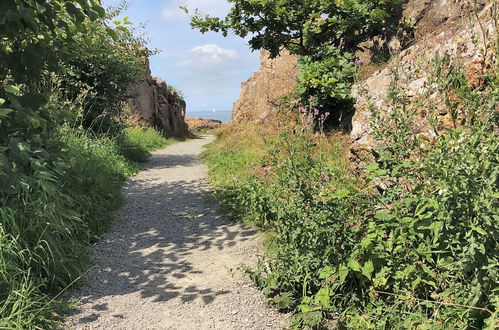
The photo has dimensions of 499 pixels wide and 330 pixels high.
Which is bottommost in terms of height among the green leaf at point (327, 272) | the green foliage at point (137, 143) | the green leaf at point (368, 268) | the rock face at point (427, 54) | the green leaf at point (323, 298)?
the green leaf at point (323, 298)

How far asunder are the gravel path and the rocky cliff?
2.18m

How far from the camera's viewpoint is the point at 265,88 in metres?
15.3

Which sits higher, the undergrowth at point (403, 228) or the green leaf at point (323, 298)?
the undergrowth at point (403, 228)

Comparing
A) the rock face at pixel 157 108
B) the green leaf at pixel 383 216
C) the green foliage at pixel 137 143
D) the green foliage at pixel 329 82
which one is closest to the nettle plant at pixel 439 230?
the green leaf at pixel 383 216

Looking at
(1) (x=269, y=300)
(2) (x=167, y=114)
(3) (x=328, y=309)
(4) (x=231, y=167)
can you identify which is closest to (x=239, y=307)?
(1) (x=269, y=300)

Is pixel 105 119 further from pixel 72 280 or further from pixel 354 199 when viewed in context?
pixel 354 199

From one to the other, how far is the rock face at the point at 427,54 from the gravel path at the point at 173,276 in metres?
2.12

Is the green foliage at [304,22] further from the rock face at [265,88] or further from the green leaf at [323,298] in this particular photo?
the green leaf at [323,298]

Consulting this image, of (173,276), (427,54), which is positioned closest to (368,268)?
(173,276)

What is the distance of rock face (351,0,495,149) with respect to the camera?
3.37 metres

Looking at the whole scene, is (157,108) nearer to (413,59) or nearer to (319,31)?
(319,31)

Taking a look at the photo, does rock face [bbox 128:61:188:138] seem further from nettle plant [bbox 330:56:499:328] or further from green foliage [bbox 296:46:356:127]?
nettle plant [bbox 330:56:499:328]

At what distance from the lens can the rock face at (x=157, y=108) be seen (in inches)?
759

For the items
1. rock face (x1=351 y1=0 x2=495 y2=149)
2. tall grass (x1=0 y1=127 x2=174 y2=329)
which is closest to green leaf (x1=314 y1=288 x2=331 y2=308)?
rock face (x1=351 y1=0 x2=495 y2=149)
